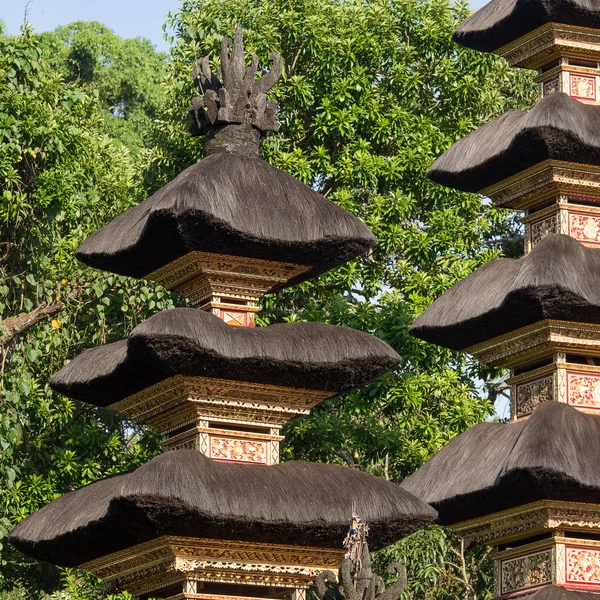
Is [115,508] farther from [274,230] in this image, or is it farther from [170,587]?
[274,230]

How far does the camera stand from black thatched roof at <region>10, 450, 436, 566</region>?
14562mm

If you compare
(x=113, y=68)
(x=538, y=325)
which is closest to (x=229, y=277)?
(x=538, y=325)

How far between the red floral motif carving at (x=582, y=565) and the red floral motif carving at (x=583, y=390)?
1763mm

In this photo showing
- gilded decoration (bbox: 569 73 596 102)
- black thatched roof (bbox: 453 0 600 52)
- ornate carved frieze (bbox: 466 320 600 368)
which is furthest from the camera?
gilded decoration (bbox: 569 73 596 102)

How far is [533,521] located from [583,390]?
1.73 metres

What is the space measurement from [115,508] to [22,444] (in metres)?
11.1

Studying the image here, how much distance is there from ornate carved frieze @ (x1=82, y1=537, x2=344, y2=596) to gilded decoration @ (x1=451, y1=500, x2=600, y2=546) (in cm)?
292

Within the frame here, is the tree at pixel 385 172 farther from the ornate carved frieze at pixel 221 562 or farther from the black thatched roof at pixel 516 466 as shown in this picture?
the ornate carved frieze at pixel 221 562

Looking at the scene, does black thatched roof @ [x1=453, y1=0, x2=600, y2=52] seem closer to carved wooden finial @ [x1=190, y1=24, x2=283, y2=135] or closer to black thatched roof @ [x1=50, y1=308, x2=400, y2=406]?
carved wooden finial @ [x1=190, y1=24, x2=283, y2=135]

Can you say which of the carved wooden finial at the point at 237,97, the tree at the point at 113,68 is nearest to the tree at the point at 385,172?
the carved wooden finial at the point at 237,97

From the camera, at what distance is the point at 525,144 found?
1903 cm

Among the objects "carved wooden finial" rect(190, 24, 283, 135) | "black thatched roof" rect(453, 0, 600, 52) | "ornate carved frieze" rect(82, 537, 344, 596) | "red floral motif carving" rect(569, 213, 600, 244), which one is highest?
"black thatched roof" rect(453, 0, 600, 52)

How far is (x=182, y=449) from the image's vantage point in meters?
15.7

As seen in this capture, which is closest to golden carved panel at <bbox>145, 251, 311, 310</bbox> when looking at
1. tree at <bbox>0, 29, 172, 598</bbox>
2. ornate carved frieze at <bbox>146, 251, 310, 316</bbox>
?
ornate carved frieze at <bbox>146, 251, 310, 316</bbox>
